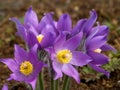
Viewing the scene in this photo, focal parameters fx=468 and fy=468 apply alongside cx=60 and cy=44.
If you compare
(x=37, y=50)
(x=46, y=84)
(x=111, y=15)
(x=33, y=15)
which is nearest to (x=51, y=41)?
(x=37, y=50)

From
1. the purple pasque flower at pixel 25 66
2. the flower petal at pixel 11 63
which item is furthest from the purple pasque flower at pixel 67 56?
the flower petal at pixel 11 63

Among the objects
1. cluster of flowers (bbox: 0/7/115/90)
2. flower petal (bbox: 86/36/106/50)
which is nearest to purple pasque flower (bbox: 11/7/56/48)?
cluster of flowers (bbox: 0/7/115/90)

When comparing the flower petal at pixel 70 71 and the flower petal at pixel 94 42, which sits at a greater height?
the flower petal at pixel 94 42

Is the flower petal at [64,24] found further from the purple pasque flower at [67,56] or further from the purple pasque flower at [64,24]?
the purple pasque flower at [67,56]

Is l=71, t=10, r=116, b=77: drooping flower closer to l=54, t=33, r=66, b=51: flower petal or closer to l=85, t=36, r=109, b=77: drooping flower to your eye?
l=85, t=36, r=109, b=77: drooping flower

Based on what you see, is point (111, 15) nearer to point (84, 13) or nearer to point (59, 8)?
point (84, 13)

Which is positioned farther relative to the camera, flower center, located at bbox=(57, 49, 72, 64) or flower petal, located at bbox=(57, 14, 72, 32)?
flower petal, located at bbox=(57, 14, 72, 32)
